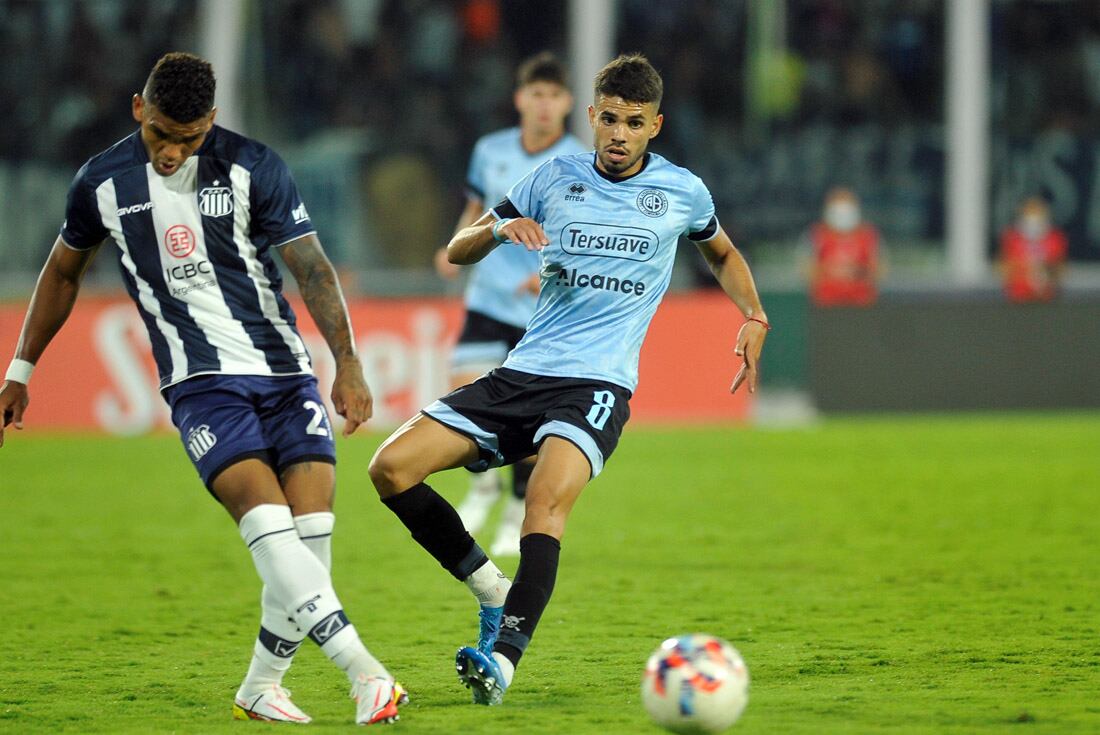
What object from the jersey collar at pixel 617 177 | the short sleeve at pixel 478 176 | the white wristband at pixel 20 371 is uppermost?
the short sleeve at pixel 478 176

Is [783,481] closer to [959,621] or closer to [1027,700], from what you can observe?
[959,621]

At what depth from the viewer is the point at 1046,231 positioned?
1919cm

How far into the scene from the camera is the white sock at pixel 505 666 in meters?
5.04

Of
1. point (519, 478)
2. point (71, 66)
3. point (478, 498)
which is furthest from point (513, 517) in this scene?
point (71, 66)

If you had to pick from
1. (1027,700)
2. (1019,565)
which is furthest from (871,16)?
(1027,700)

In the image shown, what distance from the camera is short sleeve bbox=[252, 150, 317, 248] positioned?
5.12 meters

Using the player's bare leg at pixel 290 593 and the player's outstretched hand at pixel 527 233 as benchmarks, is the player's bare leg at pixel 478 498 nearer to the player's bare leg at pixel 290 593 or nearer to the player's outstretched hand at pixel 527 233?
the player's outstretched hand at pixel 527 233

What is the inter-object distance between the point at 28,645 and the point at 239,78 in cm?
1499

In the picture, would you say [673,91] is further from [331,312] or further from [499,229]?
[331,312]

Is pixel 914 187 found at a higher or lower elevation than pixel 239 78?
lower

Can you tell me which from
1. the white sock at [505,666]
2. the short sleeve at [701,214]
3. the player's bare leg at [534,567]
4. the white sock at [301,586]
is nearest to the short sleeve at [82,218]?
the white sock at [301,586]

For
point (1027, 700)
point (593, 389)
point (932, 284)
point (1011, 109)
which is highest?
point (1011, 109)

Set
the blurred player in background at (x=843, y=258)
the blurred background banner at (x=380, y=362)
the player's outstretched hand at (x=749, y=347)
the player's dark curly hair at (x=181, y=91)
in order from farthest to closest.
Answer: the blurred player in background at (x=843, y=258) < the blurred background banner at (x=380, y=362) < the player's outstretched hand at (x=749, y=347) < the player's dark curly hair at (x=181, y=91)

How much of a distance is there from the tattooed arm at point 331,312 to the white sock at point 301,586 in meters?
0.40
